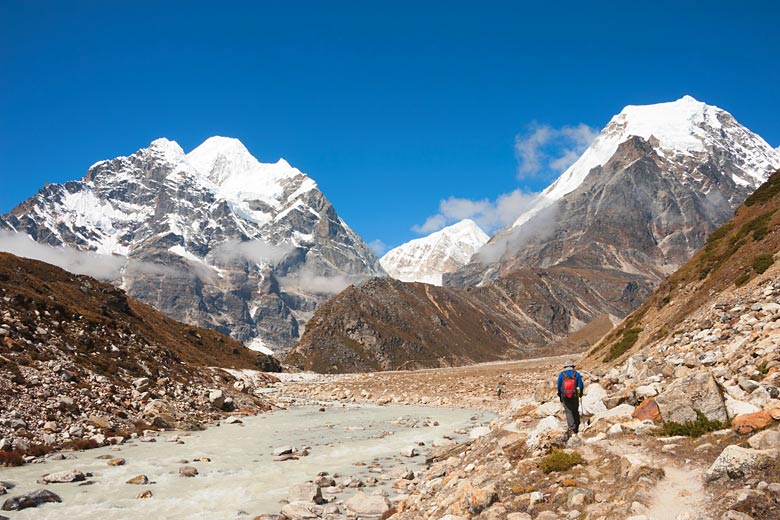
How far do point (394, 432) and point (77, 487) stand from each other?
68.6ft

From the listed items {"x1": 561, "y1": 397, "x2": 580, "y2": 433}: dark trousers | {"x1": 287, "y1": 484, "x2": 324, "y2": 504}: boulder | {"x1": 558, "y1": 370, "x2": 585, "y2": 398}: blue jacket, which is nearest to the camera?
{"x1": 561, "y1": 397, "x2": 580, "y2": 433}: dark trousers

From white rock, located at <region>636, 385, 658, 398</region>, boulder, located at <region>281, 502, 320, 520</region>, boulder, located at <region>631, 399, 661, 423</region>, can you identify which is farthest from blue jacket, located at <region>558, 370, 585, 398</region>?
boulder, located at <region>281, 502, 320, 520</region>

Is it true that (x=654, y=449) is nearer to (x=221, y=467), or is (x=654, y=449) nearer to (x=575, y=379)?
(x=575, y=379)

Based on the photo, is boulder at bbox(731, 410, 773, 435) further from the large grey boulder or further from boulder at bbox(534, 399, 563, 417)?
boulder at bbox(534, 399, 563, 417)

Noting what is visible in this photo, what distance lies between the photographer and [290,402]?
6166 centimetres

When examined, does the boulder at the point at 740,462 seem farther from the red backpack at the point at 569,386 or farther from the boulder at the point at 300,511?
the boulder at the point at 300,511

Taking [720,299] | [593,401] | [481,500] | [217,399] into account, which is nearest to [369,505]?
[481,500]

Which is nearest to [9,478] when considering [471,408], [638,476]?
[638,476]

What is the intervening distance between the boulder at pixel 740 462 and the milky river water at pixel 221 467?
1326 cm

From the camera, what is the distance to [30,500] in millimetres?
17438

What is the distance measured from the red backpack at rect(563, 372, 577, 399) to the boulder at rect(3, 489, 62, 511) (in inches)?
682

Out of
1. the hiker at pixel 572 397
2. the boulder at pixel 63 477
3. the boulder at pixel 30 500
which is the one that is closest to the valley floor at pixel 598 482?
the hiker at pixel 572 397

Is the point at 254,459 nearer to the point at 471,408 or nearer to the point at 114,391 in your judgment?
the point at 114,391

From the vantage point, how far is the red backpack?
52.5ft
